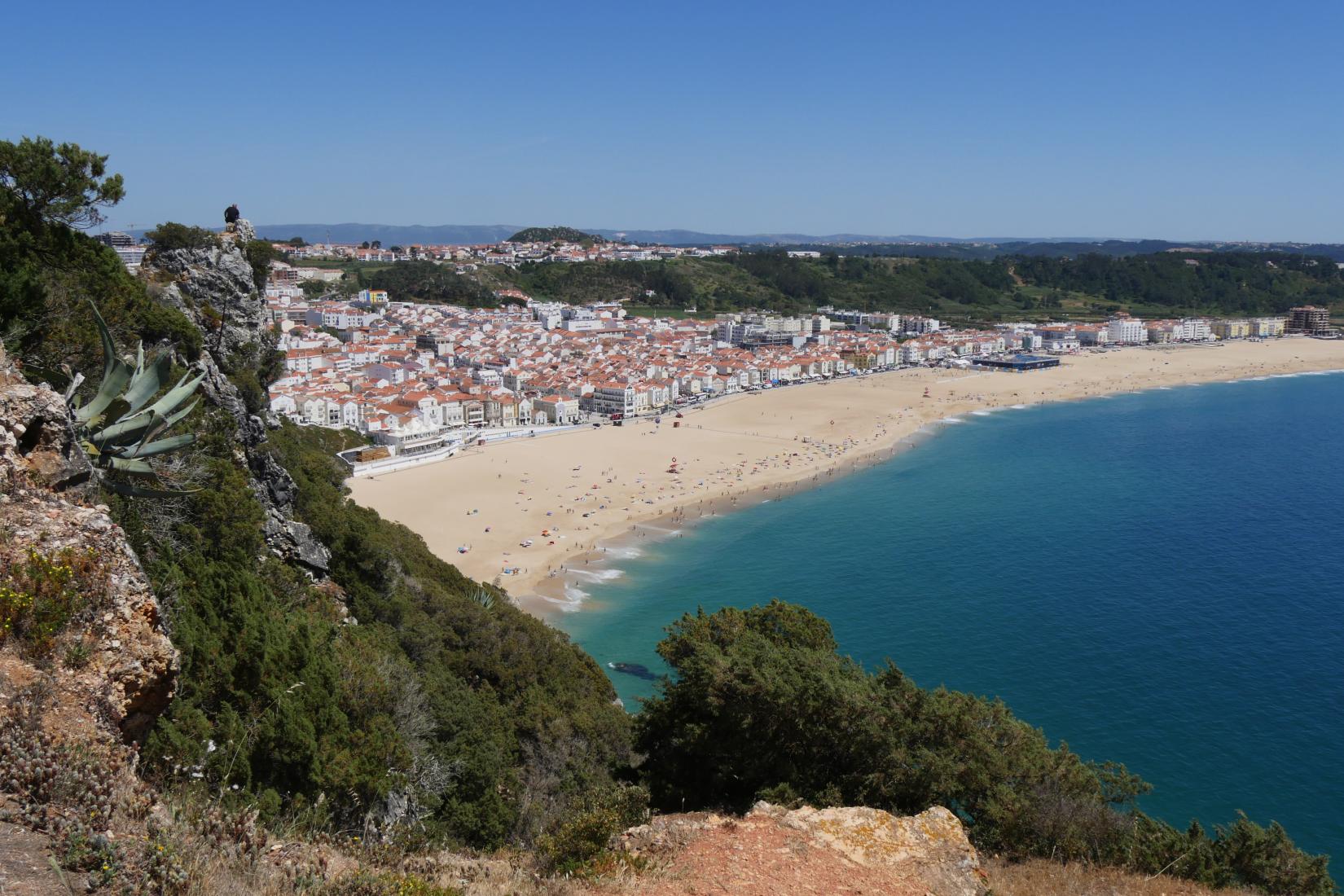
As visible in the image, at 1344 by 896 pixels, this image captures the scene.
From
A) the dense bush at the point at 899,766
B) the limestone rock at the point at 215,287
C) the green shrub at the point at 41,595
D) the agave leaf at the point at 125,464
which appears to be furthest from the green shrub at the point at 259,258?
the green shrub at the point at 41,595

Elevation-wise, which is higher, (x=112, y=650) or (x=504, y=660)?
(x=112, y=650)

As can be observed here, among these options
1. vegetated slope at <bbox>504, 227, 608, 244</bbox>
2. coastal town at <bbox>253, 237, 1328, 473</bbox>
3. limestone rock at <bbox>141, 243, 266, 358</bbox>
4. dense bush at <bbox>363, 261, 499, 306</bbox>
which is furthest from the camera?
vegetated slope at <bbox>504, 227, 608, 244</bbox>

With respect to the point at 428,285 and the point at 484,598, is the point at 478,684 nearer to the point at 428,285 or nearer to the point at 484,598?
the point at 484,598

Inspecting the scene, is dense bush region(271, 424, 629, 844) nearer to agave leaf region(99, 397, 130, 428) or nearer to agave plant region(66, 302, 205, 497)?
agave plant region(66, 302, 205, 497)

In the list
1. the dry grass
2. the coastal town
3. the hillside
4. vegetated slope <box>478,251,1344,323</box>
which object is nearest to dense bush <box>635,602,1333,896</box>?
the hillside

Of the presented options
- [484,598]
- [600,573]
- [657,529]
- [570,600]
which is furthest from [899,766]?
[657,529]

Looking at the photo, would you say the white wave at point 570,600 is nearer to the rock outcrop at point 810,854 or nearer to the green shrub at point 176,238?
the green shrub at point 176,238

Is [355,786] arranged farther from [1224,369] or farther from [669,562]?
[1224,369]

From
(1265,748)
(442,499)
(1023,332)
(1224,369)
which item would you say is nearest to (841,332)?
(1023,332)
